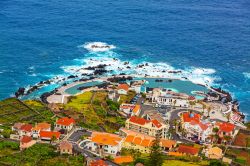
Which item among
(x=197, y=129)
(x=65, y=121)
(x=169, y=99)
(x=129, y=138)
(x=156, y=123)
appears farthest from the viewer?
(x=169, y=99)

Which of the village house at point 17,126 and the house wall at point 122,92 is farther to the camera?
the house wall at point 122,92

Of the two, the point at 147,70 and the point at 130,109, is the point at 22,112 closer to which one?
the point at 130,109

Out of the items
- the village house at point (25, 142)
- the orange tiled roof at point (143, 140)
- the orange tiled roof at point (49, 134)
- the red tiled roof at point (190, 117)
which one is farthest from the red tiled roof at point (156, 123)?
the village house at point (25, 142)

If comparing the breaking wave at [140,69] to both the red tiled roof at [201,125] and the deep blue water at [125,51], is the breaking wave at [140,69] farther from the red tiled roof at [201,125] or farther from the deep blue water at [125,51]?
the red tiled roof at [201,125]

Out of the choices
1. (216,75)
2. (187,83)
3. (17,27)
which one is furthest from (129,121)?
(17,27)

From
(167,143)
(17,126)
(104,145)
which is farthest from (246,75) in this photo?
(17,126)

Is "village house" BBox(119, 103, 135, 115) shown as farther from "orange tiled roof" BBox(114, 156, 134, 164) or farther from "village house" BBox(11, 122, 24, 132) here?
"village house" BBox(11, 122, 24, 132)

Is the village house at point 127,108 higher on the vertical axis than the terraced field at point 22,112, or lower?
higher

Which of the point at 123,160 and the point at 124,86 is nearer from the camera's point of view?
the point at 123,160
